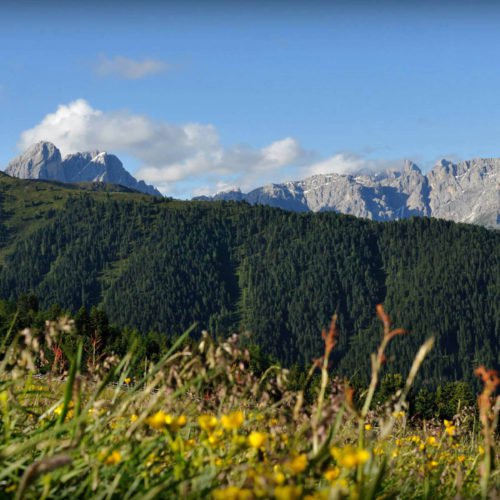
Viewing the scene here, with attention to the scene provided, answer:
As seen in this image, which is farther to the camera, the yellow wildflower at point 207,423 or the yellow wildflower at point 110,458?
the yellow wildflower at point 207,423

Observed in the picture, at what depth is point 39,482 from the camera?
2828mm

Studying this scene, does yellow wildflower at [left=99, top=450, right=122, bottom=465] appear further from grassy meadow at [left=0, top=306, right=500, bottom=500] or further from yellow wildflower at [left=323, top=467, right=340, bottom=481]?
yellow wildflower at [left=323, top=467, right=340, bottom=481]

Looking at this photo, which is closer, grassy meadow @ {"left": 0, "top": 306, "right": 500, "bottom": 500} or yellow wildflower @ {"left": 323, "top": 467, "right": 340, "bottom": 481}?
yellow wildflower @ {"left": 323, "top": 467, "right": 340, "bottom": 481}

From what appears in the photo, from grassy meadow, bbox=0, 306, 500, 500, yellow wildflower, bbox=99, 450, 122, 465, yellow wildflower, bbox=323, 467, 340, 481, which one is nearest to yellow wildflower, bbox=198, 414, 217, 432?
grassy meadow, bbox=0, 306, 500, 500

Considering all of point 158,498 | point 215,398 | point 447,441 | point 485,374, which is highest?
point 485,374

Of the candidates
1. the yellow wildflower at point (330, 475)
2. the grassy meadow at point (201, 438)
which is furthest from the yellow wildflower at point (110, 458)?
the yellow wildflower at point (330, 475)

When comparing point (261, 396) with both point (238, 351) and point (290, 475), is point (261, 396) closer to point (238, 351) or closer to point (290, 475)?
point (238, 351)

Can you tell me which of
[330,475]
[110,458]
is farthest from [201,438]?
[330,475]

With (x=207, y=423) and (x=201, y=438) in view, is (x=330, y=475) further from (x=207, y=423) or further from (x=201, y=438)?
(x=201, y=438)

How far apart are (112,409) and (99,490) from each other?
415 millimetres

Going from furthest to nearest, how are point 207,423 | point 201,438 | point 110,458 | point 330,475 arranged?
point 201,438, point 207,423, point 110,458, point 330,475

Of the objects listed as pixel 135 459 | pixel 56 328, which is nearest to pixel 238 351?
pixel 135 459

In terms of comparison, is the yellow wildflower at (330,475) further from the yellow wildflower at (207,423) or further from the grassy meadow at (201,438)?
the yellow wildflower at (207,423)

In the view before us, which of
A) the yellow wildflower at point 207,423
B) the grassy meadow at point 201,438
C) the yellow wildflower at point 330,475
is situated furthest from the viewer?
the yellow wildflower at point 207,423
